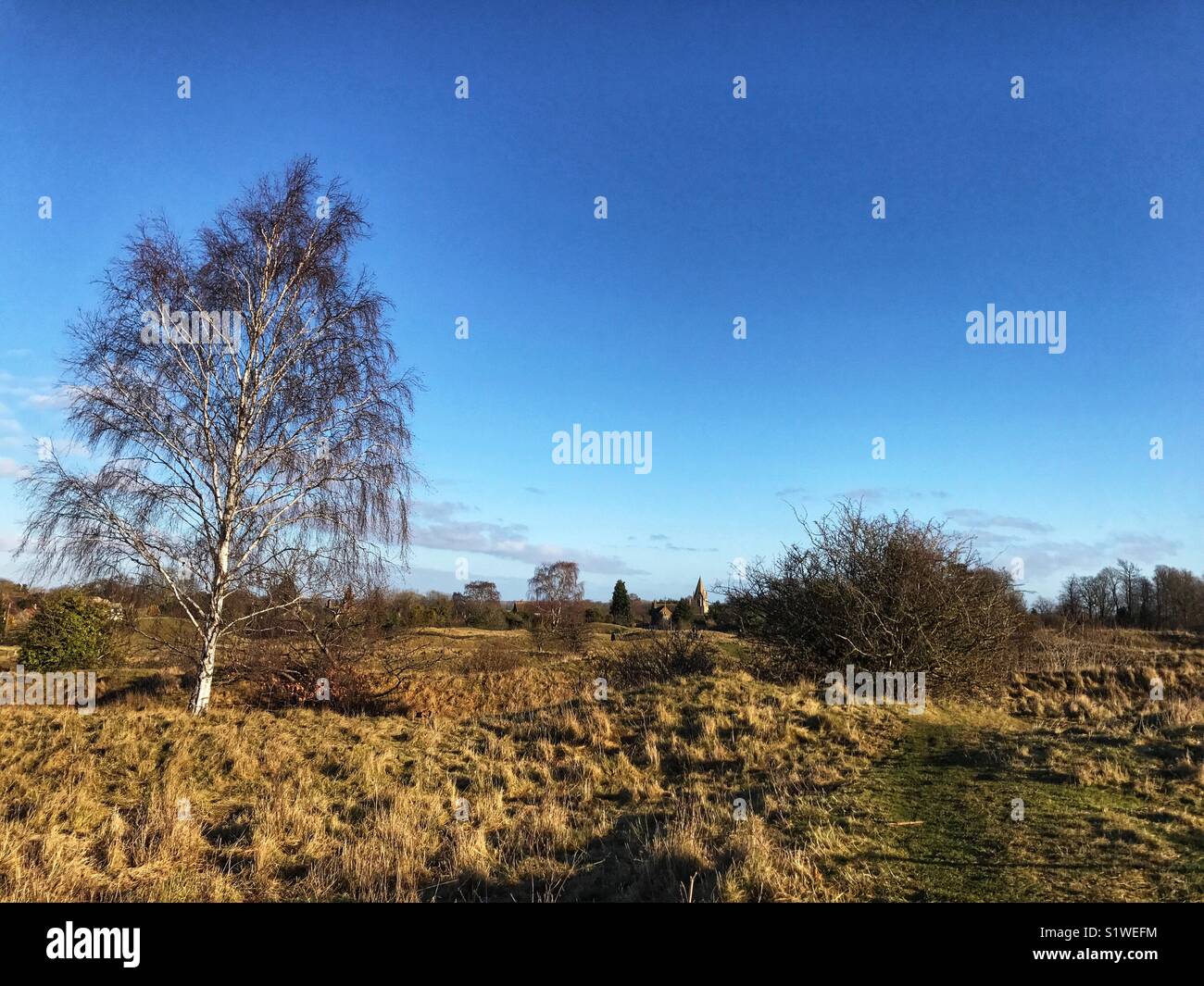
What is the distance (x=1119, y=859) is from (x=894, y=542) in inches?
408

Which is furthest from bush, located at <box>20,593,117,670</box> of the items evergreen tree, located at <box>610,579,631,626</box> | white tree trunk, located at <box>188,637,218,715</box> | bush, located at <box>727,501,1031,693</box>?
evergreen tree, located at <box>610,579,631,626</box>

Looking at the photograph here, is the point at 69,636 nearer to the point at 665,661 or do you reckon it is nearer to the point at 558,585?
the point at 665,661

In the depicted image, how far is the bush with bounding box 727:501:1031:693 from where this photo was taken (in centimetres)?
1445

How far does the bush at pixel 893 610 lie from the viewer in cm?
1445

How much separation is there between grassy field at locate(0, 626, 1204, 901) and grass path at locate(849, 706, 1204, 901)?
3 centimetres

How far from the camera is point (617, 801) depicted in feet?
27.3

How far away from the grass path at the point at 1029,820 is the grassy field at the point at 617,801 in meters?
0.03

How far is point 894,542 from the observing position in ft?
49.7

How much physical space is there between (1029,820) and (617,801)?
4.63 metres

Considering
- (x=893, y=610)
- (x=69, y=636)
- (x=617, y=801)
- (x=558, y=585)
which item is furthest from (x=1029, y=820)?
(x=558, y=585)

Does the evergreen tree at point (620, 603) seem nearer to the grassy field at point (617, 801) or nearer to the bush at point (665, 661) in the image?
the bush at point (665, 661)

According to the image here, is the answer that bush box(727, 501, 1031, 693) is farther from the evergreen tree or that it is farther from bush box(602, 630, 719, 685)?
the evergreen tree
